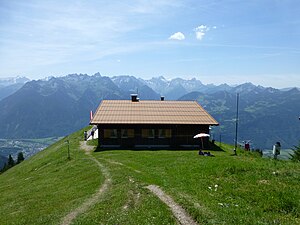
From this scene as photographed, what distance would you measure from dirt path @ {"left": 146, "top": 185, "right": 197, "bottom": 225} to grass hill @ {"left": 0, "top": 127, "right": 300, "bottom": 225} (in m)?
0.24

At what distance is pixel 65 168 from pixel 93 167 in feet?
17.9

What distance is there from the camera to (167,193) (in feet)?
65.2

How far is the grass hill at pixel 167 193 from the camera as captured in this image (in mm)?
16219

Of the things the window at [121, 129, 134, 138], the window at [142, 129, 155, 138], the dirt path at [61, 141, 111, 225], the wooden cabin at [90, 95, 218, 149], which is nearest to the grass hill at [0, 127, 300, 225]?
the dirt path at [61, 141, 111, 225]

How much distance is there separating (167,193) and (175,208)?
274 cm

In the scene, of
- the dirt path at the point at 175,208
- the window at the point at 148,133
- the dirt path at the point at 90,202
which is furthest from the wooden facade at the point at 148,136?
the dirt path at the point at 175,208

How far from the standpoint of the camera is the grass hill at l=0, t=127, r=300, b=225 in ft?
53.2

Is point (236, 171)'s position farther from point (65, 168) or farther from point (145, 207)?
point (65, 168)

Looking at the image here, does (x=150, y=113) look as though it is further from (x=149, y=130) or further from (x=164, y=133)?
(x=164, y=133)

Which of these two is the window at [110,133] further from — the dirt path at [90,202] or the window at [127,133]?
the dirt path at [90,202]

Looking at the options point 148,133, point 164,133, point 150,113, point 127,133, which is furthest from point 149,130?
point 150,113

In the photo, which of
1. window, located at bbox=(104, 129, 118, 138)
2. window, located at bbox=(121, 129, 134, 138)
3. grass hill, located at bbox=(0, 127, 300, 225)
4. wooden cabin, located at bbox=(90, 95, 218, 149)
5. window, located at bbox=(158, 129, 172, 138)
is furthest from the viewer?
window, located at bbox=(158, 129, 172, 138)

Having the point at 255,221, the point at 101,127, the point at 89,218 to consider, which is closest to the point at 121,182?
the point at 89,218

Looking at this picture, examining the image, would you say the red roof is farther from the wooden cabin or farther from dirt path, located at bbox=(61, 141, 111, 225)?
dirt path, located at bbox=(61, 141, 111, 225)
